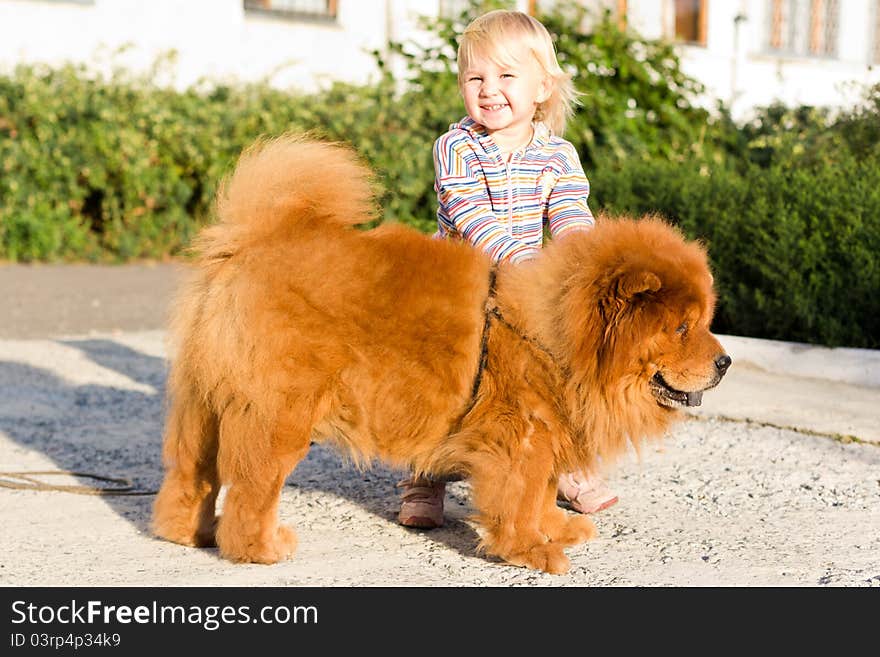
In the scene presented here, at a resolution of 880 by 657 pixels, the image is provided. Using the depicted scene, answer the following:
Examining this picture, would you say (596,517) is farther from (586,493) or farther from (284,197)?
(284,197)

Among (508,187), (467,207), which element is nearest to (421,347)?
(467,207)

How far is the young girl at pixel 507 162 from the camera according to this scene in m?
4.70

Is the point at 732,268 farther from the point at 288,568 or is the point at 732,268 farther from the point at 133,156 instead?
the point at 133,156

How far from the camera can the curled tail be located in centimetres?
401

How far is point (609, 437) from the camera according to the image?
395cm

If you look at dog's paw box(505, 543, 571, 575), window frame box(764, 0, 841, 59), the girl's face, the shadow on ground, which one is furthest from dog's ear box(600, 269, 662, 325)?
window frame box(764, 0, 841, 59)

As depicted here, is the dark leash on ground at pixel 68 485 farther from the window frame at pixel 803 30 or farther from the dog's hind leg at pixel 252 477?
the window frame at pixel 803 30

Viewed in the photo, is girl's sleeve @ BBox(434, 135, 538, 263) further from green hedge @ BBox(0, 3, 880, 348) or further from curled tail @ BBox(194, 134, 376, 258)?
green hedge @ BBox(0, 3, 880, 348)

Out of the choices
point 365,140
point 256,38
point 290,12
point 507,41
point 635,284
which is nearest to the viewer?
point 635,284

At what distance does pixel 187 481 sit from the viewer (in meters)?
4.21

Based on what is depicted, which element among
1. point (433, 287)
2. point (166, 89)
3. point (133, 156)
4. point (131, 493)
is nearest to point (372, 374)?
point (433, 287)

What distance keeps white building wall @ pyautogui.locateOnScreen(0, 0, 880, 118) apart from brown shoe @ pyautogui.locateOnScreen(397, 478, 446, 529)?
904 cm

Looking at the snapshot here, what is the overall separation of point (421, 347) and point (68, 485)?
2.03 meters

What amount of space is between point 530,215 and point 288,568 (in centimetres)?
177
